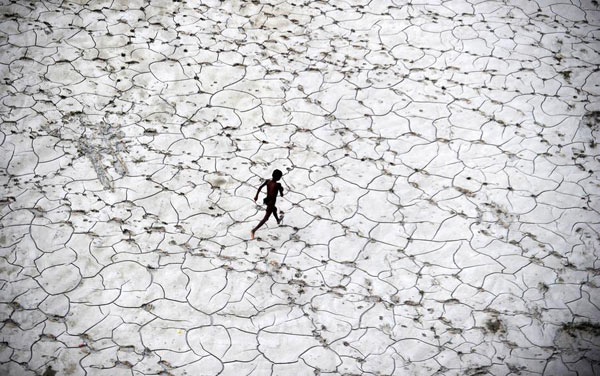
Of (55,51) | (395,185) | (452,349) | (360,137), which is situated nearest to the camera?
(452,349)

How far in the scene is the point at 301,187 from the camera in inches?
118

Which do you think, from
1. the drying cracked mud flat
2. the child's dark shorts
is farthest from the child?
the drying cracked mud flat

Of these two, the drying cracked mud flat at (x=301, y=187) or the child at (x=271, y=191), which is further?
the child at (x=271, y=191)

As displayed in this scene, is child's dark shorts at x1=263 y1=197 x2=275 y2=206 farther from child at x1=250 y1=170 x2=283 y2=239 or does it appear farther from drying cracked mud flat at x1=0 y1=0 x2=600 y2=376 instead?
drying cracked mud flat at x1=0 y1=0 x2=600 y2=376

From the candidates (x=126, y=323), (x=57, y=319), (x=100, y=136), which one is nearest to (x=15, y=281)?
(x=57, y=319)

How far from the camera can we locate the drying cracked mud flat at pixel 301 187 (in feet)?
8.03

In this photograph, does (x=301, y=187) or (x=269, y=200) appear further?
(x=301, y=187)

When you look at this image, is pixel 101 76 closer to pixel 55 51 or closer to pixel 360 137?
pixel 55 51

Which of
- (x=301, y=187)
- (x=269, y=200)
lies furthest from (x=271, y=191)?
(x=301, y=187)

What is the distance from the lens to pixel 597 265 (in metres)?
2.69

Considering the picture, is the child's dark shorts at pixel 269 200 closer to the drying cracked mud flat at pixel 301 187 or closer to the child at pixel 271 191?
the child at pixel 271 191

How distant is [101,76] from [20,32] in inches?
27.8

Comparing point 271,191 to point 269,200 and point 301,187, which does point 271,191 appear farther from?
point 301,187

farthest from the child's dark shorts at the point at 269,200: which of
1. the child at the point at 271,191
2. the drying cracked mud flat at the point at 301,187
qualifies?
the drying cracked mud flat at the point at 301,187
